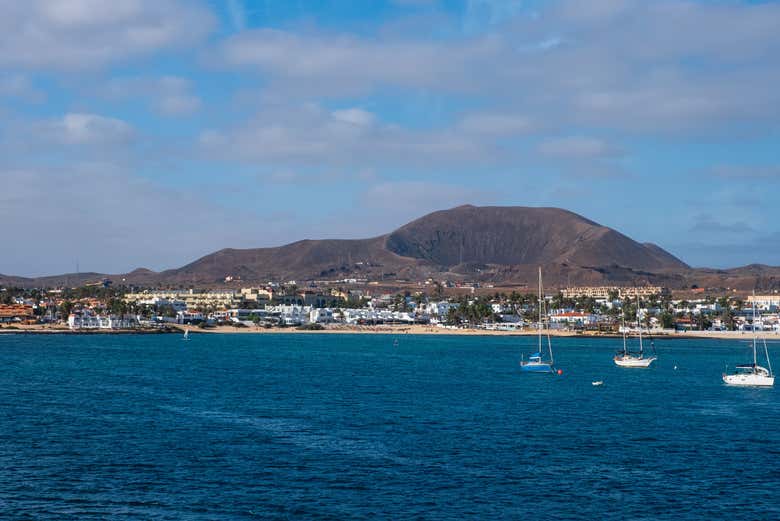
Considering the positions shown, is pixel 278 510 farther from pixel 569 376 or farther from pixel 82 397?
pixel 569 376

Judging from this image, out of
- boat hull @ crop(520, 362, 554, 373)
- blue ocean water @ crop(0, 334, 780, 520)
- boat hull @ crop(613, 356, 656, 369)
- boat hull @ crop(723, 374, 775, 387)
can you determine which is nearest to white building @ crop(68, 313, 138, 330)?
blue ocean water @ crop(0, 334, 780, 520)

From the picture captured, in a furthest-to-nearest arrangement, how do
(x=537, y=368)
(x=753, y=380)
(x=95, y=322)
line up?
(x=95, y=322) → (x=537, y=368) → (x=753, y=380)

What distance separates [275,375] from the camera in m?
82.4

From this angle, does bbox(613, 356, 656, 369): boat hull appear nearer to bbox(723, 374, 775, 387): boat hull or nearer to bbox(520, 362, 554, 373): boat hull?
bbox(520, 362, 554, 373): boat hull

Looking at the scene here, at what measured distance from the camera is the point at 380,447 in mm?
42438

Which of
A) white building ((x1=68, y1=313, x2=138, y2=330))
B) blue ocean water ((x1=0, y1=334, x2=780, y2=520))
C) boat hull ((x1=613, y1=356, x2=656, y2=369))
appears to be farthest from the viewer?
white building ((x1=68, y1=313, x2=138, y2=330))

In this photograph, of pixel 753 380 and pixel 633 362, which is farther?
pixel 633 362

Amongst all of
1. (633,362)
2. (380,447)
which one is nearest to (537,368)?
(633,362)

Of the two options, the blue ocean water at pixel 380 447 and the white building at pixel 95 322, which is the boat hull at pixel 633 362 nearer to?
the blue ocean water at pixel 380 447

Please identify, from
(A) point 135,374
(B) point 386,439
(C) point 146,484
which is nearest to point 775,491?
(B) point 386,439

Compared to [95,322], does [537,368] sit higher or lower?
lower

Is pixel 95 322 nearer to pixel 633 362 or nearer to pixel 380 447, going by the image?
pixel 633 362

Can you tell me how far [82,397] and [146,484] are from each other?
3032 centimetres

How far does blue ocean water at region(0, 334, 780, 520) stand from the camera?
3184 cm
